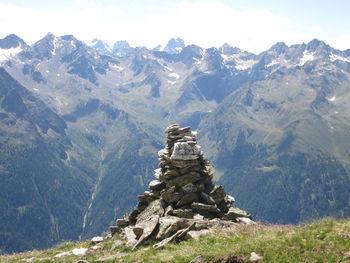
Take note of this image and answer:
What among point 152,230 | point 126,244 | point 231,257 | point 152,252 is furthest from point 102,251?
point 231,257

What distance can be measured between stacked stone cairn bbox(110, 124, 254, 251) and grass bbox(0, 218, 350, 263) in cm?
630

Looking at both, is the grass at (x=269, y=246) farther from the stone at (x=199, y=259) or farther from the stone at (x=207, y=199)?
the stone at (x=207, y=199)

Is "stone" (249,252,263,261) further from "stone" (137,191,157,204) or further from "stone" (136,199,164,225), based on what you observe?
"stone" (137,191,157,204)

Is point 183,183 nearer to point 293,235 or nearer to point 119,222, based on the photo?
point 119,222

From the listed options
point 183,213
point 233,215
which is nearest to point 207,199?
point 233,215

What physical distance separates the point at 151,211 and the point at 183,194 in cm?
385

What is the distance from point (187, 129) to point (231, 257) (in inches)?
997

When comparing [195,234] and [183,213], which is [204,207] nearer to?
[183,213]

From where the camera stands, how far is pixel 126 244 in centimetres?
3114

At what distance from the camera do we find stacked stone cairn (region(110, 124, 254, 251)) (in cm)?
3809

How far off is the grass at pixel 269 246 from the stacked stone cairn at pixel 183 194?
630 centimetres

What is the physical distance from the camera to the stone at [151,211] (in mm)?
39031

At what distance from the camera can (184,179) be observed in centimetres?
4066

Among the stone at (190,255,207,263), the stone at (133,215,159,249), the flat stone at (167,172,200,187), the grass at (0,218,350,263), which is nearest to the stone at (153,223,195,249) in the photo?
the grass at (0,218,350,263)
